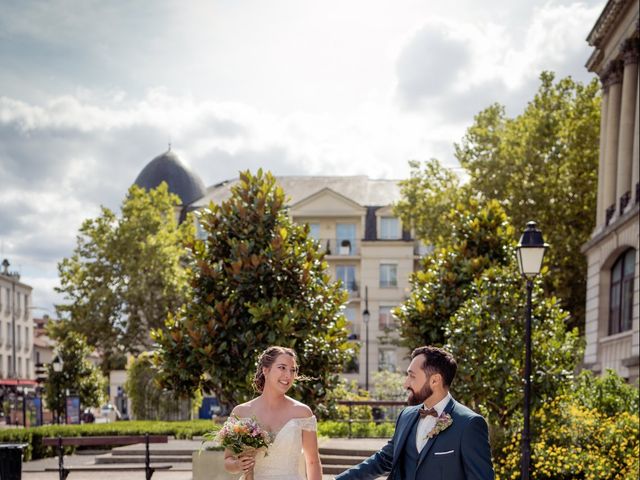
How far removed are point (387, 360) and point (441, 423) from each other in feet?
208

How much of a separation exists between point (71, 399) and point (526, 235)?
29473 millimetres

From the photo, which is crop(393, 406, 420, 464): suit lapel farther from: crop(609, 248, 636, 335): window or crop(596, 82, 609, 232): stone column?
crop(596, 82, 609, 232): stone column

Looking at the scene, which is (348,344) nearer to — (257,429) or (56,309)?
(257,429)

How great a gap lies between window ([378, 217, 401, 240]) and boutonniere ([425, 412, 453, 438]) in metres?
64.8

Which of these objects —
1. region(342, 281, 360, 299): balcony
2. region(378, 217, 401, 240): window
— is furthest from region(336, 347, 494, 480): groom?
region(378, 217, 401, 240): window

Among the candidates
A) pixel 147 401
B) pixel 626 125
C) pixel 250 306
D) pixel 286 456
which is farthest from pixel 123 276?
pixel 286 456

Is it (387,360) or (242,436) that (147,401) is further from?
(242,436)

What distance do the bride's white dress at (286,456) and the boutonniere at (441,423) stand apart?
203 centimetres

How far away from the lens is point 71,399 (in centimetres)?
4091

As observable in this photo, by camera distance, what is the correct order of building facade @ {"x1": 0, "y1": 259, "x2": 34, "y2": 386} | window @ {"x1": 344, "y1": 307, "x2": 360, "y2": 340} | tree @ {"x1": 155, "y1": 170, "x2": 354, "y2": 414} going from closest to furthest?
tree @ {"x1": 155, "y1": 170, "x2": 354, "y2": 414} → window @ {"x1": 344, "y1": 307, "x2": 360, "y2": 340} → building facade @ {"x1": 0, "y1": 259, "x2": 34, "y2": 386}

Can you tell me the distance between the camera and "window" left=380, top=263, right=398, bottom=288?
230 feet

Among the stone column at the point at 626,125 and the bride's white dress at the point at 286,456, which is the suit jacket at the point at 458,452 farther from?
the stone column at the point at 626,125

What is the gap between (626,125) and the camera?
34.8 meters

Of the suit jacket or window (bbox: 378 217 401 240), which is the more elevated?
window (bbox: 378 217 401 240)
